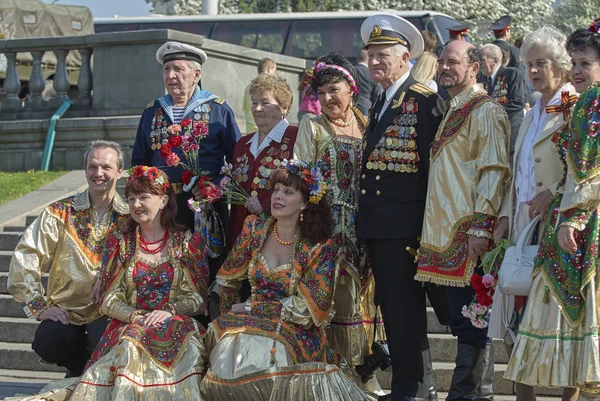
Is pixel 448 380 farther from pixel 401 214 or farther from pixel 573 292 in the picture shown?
pixel 573 292

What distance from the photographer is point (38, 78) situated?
41.2 ft

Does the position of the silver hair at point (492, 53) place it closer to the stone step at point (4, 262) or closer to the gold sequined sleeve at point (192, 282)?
the gold sequined sleeve at point (192, 282)

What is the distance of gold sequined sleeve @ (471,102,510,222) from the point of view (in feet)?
18.2

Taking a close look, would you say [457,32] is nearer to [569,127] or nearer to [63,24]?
[569,127]

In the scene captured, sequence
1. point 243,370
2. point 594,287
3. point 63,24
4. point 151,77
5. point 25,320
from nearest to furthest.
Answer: point 594,287 < point 243,370 < point 25,320 < point 151,77 < point 63,24

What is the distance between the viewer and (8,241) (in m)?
9.20

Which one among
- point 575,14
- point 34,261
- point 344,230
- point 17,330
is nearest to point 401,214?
point 344,230

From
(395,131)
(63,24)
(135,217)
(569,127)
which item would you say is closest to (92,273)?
(135,217)

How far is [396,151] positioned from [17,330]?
3857 mm

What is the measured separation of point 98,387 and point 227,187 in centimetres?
159

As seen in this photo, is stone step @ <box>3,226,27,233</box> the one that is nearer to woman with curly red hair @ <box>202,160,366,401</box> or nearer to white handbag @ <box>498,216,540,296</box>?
woman with curly red hair @ <box>202,160,366,401</box>

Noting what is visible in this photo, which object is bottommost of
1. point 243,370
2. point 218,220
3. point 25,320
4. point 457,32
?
point 25,320

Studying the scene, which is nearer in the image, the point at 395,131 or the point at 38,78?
the point at 395,131

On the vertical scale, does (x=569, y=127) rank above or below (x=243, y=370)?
above
